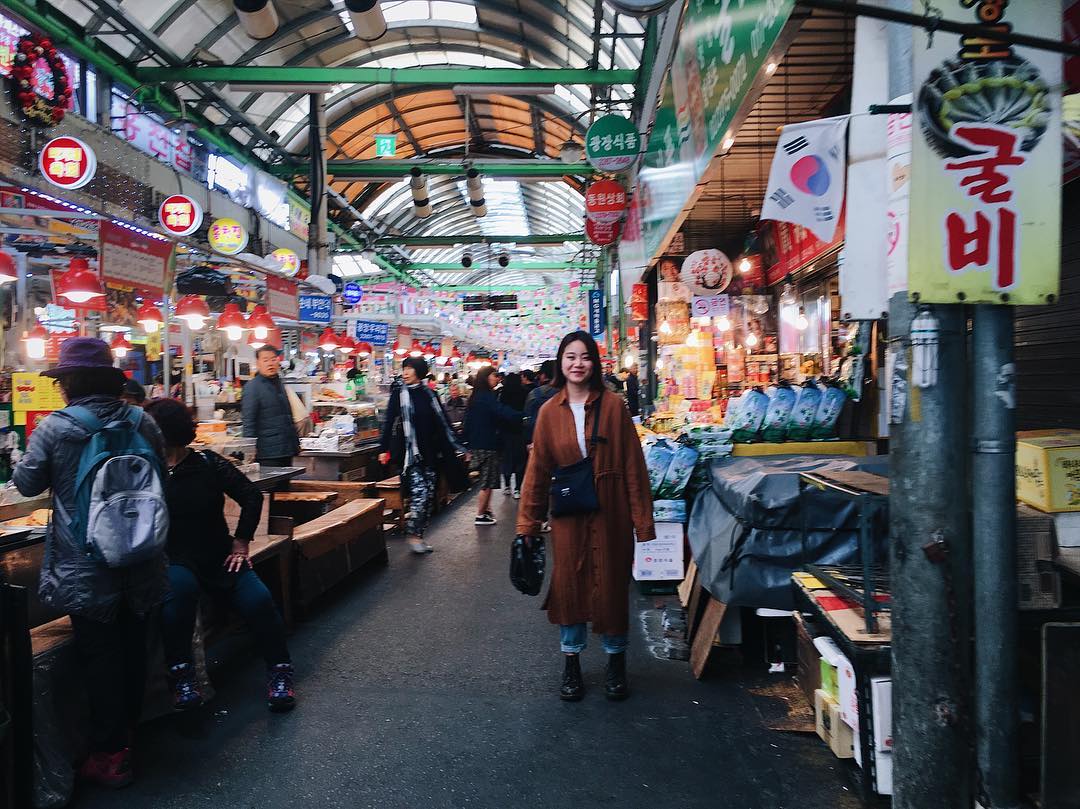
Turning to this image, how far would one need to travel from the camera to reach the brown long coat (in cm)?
382

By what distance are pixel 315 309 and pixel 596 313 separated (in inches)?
341

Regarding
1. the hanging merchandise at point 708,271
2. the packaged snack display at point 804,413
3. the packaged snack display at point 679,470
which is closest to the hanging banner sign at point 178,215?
the hanging merchandise at point 708,271

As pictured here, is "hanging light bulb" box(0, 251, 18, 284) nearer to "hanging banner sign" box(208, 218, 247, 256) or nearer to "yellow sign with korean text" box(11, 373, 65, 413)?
"yellow sign with korean text" box(11, 373, 65, 413)

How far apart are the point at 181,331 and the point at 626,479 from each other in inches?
533

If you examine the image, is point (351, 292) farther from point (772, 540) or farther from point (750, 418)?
point (772, 540)

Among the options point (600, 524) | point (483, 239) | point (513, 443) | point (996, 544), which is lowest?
point (513, 443)

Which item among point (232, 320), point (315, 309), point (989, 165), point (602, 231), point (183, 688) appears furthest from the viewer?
point (315, 309)

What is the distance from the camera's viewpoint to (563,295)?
35.2m

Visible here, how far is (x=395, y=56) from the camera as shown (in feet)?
50.8

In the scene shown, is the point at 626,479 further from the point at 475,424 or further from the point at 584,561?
the point at 475,424

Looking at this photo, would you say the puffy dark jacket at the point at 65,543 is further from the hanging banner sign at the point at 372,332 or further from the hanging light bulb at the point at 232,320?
the hanging banner sign at the point at 372,332

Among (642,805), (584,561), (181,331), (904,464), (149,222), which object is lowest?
(642,805)

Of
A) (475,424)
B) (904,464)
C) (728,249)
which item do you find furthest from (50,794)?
(728,249)

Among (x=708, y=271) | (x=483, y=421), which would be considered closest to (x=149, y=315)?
(x=483, y=421)
